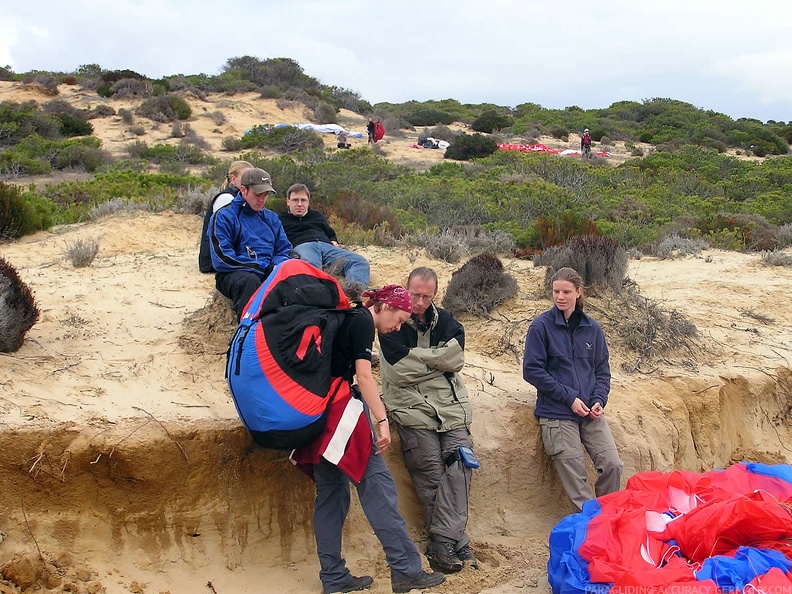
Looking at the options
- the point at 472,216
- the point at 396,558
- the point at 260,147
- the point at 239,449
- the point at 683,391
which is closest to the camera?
the point at 396,558

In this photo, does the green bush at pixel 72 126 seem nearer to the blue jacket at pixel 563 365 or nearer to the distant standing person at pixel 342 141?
the distant standing person at pixel 342 141

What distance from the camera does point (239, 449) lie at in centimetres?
438

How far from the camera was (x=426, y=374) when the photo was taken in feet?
15.5

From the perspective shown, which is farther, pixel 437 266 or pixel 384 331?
pixel 437 266

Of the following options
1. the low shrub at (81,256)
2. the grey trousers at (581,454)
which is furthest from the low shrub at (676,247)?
the low shrub at (81,256)

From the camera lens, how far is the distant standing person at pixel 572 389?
4.88 meters

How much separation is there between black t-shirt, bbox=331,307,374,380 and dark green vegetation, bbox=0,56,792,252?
489 centimetres

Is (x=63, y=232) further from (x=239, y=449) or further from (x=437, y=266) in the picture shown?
(x=239, y=449)

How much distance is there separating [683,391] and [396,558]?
326 centimetres

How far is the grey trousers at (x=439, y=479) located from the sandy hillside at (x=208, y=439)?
8.8 inches

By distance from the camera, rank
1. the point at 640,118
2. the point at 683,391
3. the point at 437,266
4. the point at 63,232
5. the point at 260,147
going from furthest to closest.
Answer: the point at 640,118, the point at 260,147, the point at 63,232, the point at 437,266, the point at 683,391

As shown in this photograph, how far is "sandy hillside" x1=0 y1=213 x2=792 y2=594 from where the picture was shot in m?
3.99

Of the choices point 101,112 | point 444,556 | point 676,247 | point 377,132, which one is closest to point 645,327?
point 444,556

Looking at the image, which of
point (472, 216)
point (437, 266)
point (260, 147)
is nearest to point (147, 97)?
point (260, 147)
